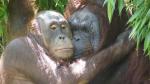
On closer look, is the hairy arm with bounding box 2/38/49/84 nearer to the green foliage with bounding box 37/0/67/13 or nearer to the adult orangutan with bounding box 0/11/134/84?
the adult orangutan with bounding box 0/11/134/84

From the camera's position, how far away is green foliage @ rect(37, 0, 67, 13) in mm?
3441

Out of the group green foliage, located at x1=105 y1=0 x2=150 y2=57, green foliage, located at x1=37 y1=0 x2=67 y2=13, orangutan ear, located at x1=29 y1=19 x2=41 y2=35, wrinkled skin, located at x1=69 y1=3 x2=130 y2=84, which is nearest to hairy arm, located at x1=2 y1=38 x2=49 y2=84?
orangutan ear, located at x1=29 y1=19 x2=41 y2=35

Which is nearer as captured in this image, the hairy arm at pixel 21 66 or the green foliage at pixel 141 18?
the green foliage at pixel 141 18

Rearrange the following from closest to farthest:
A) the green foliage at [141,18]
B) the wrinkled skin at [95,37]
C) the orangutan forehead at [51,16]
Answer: the green foliage at [141,18] < the wrinkled skin at [95,37] < the orangutan forehead at [51,16]

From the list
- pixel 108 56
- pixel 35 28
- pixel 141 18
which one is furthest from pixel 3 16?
pixel 141 18

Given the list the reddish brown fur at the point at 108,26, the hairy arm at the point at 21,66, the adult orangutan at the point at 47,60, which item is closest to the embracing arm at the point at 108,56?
the adult orangutan at the point at 47,60

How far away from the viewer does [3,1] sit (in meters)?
3.12

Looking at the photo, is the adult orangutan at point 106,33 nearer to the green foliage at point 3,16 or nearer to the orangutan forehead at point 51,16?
the orangutan forehead at point 51,16

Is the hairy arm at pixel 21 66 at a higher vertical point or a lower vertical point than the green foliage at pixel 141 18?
lower

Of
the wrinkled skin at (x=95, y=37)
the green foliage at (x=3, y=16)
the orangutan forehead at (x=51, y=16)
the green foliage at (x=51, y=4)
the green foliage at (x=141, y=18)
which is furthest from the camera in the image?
A: the green foliage at (x=51, y=4)

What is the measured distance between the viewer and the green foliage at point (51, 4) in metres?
3.44

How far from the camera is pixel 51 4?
355 centimetres

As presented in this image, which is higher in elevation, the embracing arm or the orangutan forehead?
the orangutan forehead

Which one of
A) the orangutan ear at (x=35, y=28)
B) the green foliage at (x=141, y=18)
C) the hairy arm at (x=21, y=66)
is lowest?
the hairy arm at (x=21, y=66)
